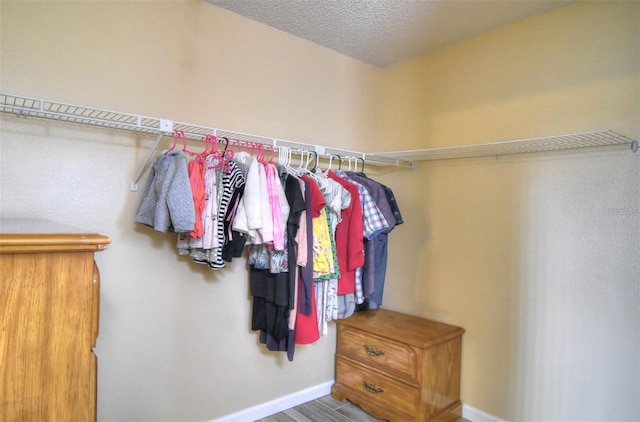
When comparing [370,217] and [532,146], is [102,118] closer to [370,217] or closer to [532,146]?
[370,217]

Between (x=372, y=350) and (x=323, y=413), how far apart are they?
498mm

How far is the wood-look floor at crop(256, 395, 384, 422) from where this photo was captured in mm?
2328

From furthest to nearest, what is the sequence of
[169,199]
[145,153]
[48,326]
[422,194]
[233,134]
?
[422,194] < [233,134] < [145,153] < [169,199] < [48,326]

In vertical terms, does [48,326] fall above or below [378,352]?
above

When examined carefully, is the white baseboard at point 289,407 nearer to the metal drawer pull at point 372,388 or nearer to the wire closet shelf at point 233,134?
the metal drawer pull at point 372,388

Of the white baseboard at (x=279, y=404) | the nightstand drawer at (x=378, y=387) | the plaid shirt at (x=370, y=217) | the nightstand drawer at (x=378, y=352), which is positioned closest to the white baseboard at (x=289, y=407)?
the white baseboard at (x=279, y=404)

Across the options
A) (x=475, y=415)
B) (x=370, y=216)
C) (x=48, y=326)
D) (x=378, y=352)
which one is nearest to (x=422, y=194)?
(x=370, y=216)

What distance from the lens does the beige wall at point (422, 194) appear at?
1.73 m

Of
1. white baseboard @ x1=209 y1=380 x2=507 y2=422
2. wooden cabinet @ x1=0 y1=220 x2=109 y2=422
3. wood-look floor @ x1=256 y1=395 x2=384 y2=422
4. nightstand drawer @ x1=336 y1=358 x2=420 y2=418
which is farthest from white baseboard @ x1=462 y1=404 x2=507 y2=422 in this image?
wooden cabinet @ x1=0 y1=220 x2=109 y2=422

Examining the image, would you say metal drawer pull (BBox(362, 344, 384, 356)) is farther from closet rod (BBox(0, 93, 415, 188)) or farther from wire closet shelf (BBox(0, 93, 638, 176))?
closet rod (BBox(0, 93, 415, 188))

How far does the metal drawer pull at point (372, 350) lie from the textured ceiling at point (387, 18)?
6.40 feet

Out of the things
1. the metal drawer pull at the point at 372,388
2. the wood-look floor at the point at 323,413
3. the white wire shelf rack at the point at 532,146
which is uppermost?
the white wire shelf rack at the point at 532,146

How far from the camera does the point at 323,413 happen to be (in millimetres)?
2408

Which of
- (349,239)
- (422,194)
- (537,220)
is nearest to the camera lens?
(537,220)
